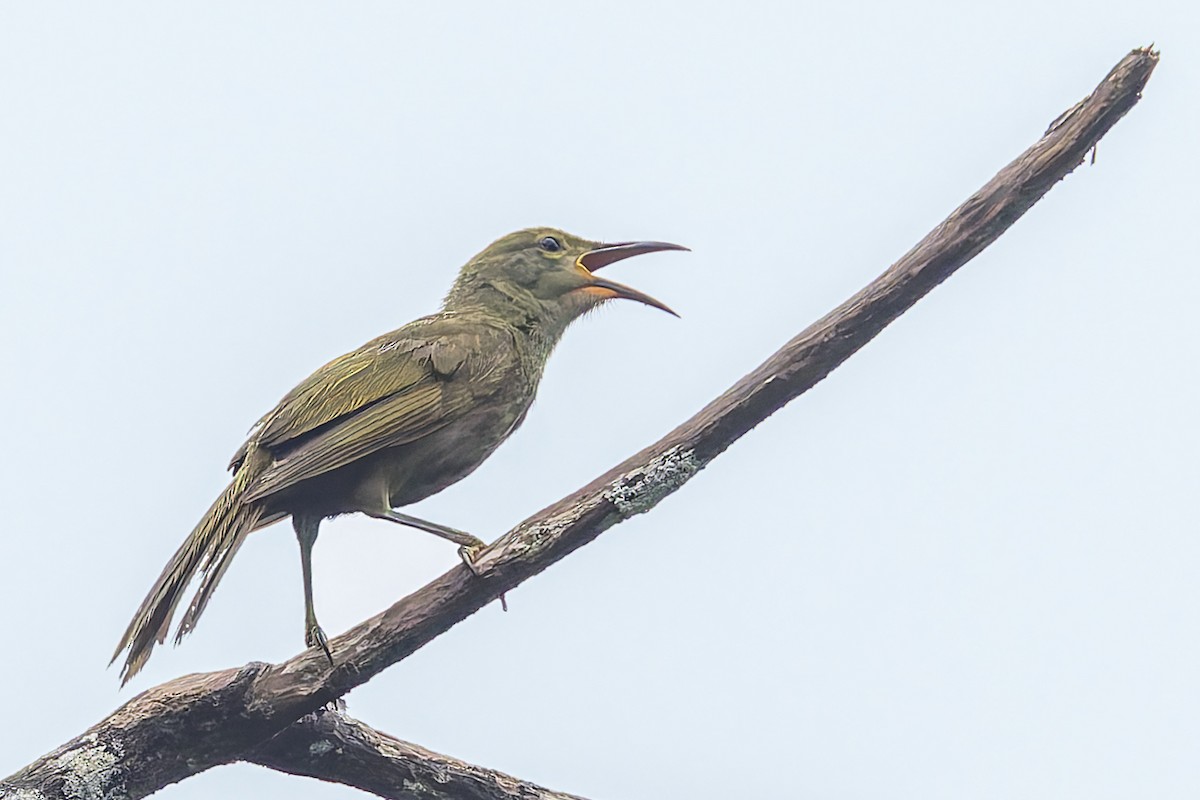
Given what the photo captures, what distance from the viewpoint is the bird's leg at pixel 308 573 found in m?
4.37

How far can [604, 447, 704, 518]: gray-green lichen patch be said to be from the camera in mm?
4148

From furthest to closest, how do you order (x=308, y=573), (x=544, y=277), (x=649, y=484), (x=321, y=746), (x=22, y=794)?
(x=544, y=277), (x=308, y=573), (x=321, y=746), (x=22, y=794), (x=649, y=484)

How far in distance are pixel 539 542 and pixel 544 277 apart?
5.68 ft

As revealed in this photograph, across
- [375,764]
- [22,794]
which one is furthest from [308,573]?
[22,794]

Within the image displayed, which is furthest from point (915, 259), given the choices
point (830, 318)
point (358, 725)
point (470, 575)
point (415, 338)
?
point (358, 725)

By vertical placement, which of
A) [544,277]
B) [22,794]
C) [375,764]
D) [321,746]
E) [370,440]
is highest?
[544,277]

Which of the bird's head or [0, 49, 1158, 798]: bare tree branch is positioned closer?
[0, 49, 1158, 798]: bare tree branch

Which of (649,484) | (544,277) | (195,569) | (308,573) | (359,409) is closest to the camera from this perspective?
(649,484)

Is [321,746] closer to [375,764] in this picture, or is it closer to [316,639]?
[375,764]

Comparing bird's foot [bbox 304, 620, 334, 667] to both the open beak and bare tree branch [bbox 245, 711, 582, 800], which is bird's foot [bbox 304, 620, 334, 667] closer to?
bare tree branch [bbox 245, 711, 582, 800]

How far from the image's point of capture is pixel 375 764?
4.56m

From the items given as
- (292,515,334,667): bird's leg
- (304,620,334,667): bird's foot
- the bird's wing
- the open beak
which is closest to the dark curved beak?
the open beak

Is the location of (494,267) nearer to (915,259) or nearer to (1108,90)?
(915,259)

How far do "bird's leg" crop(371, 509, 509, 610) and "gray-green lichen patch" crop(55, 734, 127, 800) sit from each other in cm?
113
